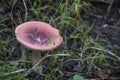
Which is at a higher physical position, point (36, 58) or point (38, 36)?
point (38, 36)

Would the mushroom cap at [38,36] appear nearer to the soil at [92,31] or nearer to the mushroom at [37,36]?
the mushroom at [37,36]

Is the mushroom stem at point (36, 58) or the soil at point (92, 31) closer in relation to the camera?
the mushroom stem at point (36, 58)

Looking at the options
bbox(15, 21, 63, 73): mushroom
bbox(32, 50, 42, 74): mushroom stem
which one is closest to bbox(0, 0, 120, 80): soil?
bbox(32, 50, 42, 74): mushroom stem

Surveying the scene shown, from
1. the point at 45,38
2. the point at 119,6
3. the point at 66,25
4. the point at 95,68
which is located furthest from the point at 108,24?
the point at 45,38

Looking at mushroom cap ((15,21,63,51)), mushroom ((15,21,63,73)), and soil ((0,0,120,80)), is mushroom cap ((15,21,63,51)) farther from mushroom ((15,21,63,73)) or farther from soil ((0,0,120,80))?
soil ((0,0,120,80))

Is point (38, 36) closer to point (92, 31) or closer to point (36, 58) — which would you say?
point (36, 58)

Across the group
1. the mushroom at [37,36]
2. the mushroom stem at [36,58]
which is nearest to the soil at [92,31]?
the mushroom stem at [36,58]

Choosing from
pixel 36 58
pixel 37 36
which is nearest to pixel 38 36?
pixel 37 36
